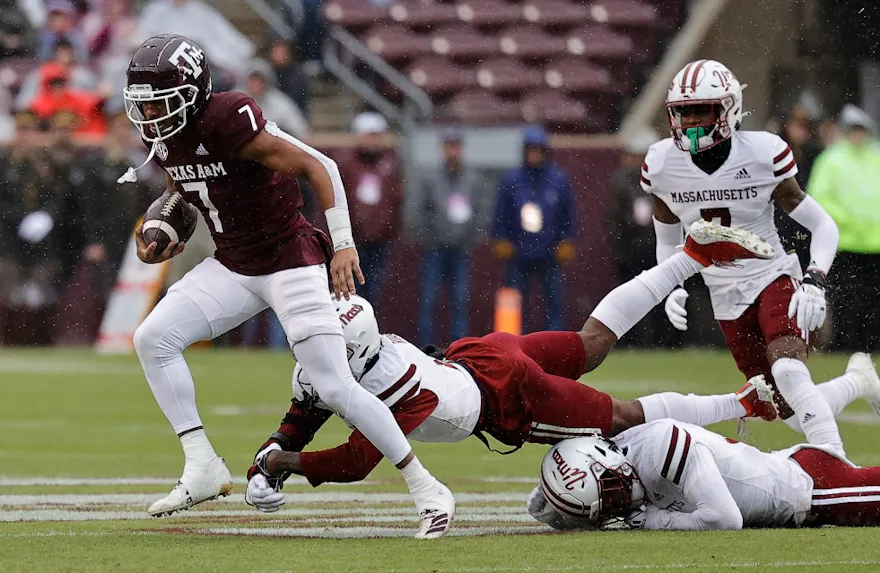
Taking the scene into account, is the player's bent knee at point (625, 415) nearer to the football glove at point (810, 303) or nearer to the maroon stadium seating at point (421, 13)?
the football glove at point (810, 303)

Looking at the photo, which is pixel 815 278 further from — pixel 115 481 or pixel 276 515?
pixel 115 481

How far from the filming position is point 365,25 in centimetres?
1520

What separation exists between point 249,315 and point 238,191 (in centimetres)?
43

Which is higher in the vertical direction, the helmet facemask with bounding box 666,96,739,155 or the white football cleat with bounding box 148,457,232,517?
the helmet facemask with bounding box 666,96,739,155

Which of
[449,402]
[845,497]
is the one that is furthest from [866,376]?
[449,402]

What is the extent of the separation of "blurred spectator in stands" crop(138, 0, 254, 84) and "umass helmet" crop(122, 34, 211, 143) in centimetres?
886

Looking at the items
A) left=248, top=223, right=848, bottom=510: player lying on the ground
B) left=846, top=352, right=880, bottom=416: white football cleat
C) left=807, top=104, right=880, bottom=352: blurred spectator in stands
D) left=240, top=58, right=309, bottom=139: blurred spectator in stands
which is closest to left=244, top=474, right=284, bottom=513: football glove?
left=248, top=223, right=848, bottom=510: player lying on the ground

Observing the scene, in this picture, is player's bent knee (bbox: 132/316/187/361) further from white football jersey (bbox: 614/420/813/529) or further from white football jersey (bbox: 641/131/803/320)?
white football jersey (bbox: 641/131/803/320)

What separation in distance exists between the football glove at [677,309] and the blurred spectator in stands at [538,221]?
5.68 m

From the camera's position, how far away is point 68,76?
546 inches

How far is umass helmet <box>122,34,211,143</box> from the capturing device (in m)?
4.94

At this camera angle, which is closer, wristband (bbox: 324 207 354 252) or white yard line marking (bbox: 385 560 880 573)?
white yard line marking (bbox: 385 560 880 573)

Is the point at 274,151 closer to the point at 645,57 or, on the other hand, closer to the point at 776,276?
the point at 776,276

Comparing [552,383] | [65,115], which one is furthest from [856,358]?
[65,115]
